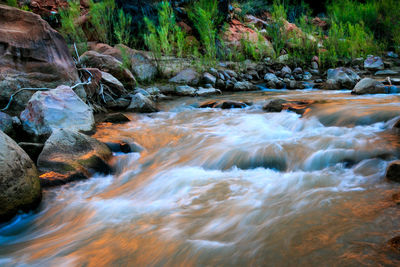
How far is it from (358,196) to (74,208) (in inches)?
80.9

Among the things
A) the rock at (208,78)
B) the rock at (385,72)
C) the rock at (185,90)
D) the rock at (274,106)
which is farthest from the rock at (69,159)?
the rock at (385,72)

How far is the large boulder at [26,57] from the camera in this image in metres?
3.78

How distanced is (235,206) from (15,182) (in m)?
1.52

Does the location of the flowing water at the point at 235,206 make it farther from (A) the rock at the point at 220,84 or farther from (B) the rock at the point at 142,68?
(A) the rock at the point at 220,84

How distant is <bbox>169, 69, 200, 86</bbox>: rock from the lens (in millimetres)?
7145

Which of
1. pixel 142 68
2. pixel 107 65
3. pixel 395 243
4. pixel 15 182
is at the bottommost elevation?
pixel 395 243

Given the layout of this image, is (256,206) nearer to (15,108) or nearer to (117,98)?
(15,108)

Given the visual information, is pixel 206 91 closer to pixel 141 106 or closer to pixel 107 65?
pixel 141 106

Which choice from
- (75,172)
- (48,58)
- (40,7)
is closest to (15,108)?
(48,58)

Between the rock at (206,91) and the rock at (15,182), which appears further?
→ the rock at (206,91)

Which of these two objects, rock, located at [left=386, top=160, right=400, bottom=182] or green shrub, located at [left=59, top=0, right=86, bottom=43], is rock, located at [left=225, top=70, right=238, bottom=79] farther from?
rock, located at [left=386, top=160, right=400, bottom=182]

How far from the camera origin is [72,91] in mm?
3689

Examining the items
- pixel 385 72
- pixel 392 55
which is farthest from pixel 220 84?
pixel 392 55

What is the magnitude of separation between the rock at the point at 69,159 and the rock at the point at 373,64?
9.58 m
